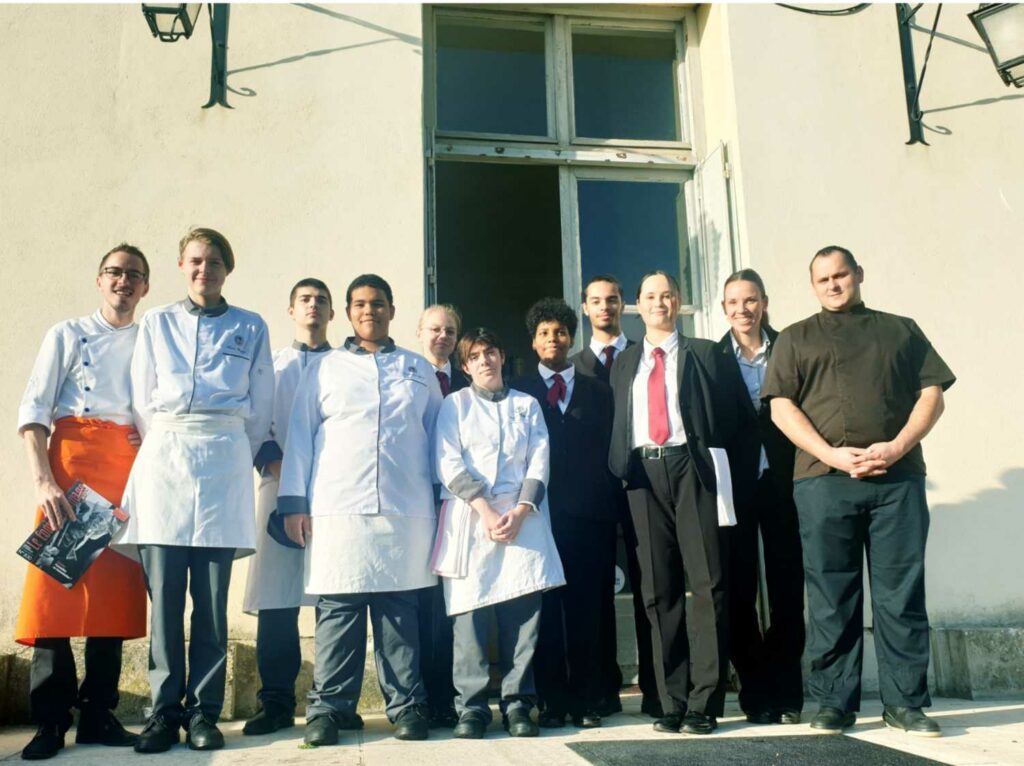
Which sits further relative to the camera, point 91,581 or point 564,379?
point 564,379

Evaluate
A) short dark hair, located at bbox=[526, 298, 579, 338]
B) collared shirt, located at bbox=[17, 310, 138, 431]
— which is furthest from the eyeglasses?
short dark hair, located at bbox=[526, 298, 579, 338]

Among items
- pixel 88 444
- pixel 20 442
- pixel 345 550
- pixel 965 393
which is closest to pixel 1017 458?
→ pixel 965 393

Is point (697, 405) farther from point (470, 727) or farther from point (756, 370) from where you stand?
point (470, 727)

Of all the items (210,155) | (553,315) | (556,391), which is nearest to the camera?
(556,391)

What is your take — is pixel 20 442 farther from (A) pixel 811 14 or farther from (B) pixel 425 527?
(A) pixel 811 14

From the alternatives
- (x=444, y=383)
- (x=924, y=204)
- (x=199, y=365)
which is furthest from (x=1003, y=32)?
(x=199, y=365)

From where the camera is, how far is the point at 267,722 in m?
3.42

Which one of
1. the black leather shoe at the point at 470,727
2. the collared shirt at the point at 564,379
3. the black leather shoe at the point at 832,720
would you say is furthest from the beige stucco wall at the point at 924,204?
the black leather shoe at the point at 470,727

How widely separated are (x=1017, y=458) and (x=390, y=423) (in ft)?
11.0

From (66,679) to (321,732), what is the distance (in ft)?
2.94

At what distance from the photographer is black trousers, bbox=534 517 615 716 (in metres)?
3.51

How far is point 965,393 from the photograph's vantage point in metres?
4.94

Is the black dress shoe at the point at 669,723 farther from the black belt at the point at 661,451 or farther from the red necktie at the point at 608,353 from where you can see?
the red necktie at the point at 608,353

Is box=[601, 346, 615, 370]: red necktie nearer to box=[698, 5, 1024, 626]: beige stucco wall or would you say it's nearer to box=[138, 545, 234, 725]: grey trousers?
box=[698, 5, 1024, 626]: beige stucco wall
